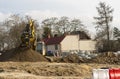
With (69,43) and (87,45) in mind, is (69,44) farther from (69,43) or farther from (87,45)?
(87,45)

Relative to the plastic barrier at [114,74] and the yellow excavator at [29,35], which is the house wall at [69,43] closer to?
the yellow excavator at [29,35]

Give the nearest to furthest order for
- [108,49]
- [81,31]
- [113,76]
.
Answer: [113,76]
[108,49]
[81,31]

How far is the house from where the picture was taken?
95500 mm

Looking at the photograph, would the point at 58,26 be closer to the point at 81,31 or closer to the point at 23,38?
the point at 81,31

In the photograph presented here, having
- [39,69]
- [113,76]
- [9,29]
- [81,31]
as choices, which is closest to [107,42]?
[81,31]

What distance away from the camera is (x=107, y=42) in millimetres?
89625

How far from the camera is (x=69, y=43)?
96.4 m

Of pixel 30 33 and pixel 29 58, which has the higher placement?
pixel 30 33

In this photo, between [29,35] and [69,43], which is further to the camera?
[69,43]

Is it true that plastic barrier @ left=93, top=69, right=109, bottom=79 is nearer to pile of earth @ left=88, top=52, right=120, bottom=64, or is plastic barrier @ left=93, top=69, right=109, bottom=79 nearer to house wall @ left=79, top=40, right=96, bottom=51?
pile of earth @ left=88, top=52, right=120, bottom=64

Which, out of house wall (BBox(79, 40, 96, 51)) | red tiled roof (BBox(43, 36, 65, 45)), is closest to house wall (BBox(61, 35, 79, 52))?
red tiled roof (BBox(43, 36, 65, 45))

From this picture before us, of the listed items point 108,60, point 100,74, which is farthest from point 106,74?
point 108,60

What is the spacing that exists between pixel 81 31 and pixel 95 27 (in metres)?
17.8

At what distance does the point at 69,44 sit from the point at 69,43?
34 cm
